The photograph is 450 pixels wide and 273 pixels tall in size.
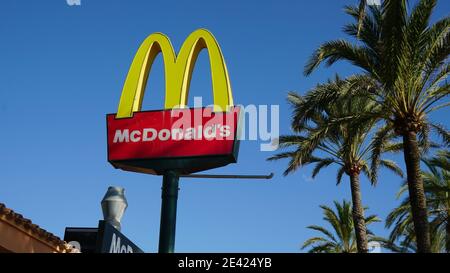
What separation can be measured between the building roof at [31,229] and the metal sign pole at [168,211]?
8.33ft

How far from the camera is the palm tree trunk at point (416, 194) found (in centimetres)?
1636

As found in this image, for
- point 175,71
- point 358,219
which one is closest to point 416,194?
point 175,71

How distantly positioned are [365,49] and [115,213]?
1088 cm

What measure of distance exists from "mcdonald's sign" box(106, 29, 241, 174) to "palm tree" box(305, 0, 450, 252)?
4.69 metres

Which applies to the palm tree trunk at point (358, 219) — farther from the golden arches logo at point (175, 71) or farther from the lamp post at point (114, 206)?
the lamp post at point (114, 206)

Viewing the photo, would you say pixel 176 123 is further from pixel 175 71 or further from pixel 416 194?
pixel 416 194

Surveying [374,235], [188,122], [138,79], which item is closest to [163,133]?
[188,122]

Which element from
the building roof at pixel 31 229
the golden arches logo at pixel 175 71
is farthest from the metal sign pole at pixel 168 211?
the building roof at pixel 31 229

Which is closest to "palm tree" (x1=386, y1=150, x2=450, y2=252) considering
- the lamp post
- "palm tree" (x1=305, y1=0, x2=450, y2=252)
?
"palm tree" (x1=305, y1=0, x2=450, y2=252)

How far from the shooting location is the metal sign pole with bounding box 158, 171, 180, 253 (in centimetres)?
1521

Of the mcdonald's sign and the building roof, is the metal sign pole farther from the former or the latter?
the building roof

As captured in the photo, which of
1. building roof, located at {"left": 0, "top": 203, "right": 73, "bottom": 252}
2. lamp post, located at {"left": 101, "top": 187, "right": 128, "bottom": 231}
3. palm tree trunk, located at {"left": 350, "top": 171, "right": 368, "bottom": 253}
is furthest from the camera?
palm tree trunk, located at {"left": 350, "top": 171, "right": 368, "bottom": 253}

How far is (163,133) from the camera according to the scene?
648 inches
